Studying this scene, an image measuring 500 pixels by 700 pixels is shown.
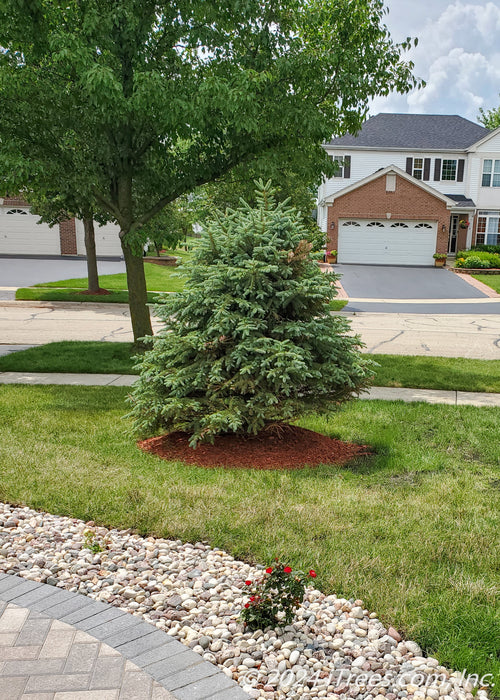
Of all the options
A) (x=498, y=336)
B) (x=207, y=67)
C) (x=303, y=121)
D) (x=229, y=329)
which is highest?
(x=207, y=67)

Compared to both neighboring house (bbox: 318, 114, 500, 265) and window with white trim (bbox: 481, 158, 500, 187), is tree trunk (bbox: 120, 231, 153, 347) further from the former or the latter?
window with white trim (bbox: 481, 158, 500, 187)

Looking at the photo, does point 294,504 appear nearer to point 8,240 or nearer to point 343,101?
point 343,101

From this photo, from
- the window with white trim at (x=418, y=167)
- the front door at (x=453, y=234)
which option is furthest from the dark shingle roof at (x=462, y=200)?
the window with white trim at (x=418, y=167)

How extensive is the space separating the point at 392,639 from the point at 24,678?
1865 millimetres

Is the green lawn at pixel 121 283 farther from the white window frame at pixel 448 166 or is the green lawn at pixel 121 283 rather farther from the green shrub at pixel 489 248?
the white window frame at pixel 448 166

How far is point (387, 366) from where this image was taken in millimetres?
10969

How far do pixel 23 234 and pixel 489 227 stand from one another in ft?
93.4

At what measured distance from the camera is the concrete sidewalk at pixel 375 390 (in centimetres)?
866

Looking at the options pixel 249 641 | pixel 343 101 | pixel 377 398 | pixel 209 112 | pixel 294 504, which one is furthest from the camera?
pixel 343 101

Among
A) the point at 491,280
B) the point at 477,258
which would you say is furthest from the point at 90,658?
the point at 477,258

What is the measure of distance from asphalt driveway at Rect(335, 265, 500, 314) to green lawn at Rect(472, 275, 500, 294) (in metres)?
0.83

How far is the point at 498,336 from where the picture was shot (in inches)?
597

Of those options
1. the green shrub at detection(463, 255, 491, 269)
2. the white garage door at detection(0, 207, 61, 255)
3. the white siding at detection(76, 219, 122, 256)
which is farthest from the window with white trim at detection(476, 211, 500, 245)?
the white garage door at detection(0, 207, 61, 255)

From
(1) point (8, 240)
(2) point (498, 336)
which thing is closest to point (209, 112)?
(2) point (498, 336)
